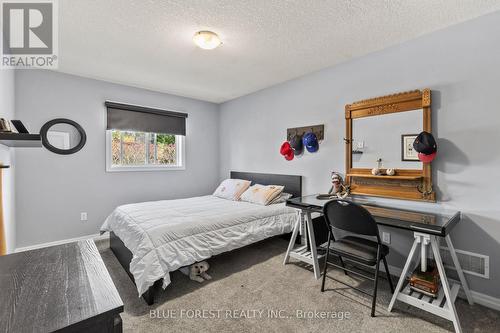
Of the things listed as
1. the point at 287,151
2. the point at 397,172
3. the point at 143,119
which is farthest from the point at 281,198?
the point at 143,119

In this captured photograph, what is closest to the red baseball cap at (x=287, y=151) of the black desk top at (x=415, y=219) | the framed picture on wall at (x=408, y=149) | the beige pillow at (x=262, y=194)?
the beige pillow at (x=262, y=194)

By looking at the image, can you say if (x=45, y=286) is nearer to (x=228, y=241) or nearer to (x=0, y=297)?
(x=0, y=297)

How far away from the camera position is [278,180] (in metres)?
3.77

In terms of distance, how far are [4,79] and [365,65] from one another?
3.80 meters

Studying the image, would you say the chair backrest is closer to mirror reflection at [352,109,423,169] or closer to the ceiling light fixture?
mirror reflection at [352,109,423,169]

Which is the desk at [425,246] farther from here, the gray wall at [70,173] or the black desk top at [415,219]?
the gray wall at [70,173]

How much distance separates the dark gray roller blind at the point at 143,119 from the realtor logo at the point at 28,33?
0.97m

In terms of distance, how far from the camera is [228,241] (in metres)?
2.61

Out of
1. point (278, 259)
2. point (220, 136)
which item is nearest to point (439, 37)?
point (278, 259)

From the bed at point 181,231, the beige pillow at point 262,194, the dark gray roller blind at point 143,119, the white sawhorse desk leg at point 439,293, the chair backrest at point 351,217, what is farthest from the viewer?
the dark gray roller blind at point 143,119

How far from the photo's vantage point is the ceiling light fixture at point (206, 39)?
2.23 meters

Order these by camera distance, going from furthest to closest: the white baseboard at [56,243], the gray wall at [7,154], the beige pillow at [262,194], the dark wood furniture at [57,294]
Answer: the beige pillow at [262,194], the white baseboard at [56,243], the gray wall at [7,154], the dark wood furniture at [57,294]

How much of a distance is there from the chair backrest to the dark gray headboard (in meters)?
1.32

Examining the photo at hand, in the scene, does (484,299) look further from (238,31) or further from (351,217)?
(238,31)
